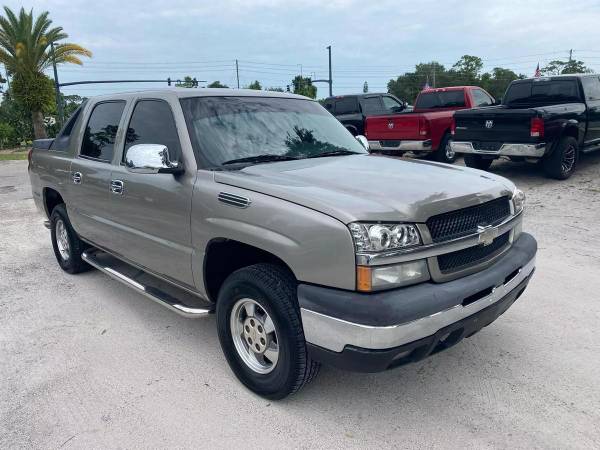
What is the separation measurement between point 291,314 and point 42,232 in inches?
249

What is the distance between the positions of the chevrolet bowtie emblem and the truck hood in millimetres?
155

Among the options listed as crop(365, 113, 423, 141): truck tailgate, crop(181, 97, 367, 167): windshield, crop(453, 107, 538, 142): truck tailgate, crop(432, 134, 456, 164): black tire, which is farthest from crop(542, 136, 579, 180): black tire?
crop(181, 97, 367, 167): windshield

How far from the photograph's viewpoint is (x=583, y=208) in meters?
7.66

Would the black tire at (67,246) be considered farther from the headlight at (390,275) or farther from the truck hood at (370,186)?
the headlight at (390,275)

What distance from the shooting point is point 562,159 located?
9141 millimetres

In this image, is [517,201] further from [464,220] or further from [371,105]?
[371,105]

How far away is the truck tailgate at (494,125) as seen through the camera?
29.0 ft

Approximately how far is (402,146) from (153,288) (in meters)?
8.72

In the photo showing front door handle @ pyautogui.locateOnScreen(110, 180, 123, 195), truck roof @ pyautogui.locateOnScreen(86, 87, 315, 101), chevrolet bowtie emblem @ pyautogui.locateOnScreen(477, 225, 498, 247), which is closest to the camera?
chevrolet bowtie emblem @ pyautogui.locateOnScreen(477, 225, 498, 247)

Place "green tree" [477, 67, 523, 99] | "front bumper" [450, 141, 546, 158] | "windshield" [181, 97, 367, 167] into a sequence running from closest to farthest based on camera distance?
"windshield" [181, 97, 367, 167] < "front bumper" [450, 141, 546, 158] < "green tree" [477, 67, 523, 99]

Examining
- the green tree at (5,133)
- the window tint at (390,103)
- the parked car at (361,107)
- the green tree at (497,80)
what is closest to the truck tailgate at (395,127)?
the parked car at (361,107)

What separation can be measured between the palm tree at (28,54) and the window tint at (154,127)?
26832 mm

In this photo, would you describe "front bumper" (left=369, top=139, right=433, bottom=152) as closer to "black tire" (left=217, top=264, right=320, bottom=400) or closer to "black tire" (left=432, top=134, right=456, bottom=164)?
"black tire" (left=432, top=134, right=456, bottom=164)

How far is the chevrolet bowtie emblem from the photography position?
113 inches
